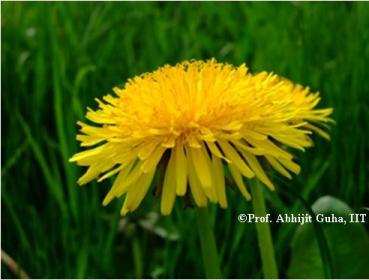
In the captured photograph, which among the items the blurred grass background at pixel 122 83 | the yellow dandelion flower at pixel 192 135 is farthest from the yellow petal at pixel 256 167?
the blurred grass background at pixel 122 83

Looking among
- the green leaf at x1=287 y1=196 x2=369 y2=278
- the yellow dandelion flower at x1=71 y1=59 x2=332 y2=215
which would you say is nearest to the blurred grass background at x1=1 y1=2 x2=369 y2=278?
the green leaf at x1=287 y1=196 x2=369 y2=278

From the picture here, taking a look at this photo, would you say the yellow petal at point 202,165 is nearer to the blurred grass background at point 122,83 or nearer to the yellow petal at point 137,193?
the yellow petal at point 137,193

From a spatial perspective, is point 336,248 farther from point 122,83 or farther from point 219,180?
point 122,83

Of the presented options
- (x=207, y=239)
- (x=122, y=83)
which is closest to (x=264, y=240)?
(x=207, y=239)

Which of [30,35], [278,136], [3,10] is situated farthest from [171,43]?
[278,136]

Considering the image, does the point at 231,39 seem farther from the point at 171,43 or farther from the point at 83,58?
the point at 83,58
